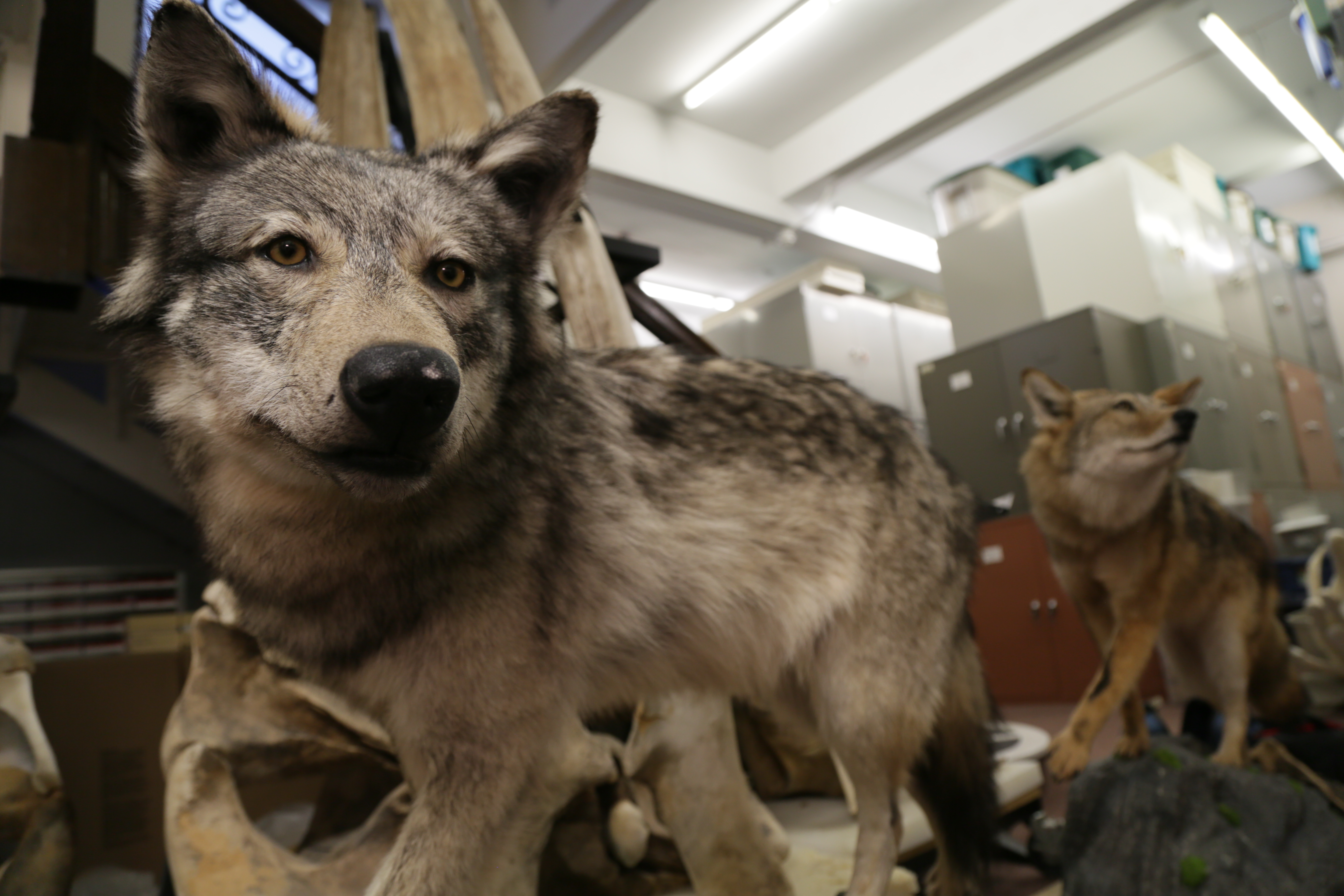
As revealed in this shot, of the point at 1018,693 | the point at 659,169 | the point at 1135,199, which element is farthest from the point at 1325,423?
the point at 659,169

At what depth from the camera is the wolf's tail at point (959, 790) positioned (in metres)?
1.69

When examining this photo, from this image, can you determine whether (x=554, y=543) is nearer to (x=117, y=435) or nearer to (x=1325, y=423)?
(x=1325, y=423)

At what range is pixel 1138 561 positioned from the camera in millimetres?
1665

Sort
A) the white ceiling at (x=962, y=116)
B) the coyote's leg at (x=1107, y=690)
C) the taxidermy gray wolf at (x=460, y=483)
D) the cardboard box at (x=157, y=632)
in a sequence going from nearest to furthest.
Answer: the taxidermy gray wolf at (x=460, y=483), the coyote's leg at (x=1107, y=690), the cardboard box at (x=157, y=632), the white ceiling at (x=962, y=116)

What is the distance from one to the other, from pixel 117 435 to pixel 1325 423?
6.65 metres

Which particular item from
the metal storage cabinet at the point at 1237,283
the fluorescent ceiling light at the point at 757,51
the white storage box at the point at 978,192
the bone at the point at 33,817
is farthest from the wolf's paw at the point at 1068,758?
the fluorescent ceiling light at the point at 757,51

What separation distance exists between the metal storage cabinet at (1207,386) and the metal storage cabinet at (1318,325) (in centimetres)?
154

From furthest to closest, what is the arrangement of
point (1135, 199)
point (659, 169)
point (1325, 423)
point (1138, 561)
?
point (659, 169), point (1325, 423), point (1135, 199), point (1138, 561)

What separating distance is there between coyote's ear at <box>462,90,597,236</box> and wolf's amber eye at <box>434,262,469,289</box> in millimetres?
235

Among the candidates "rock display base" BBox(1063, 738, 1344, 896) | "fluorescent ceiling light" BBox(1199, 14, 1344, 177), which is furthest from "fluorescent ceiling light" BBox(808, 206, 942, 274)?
"rock display base" BBox(1063, 738, 1344, 896)

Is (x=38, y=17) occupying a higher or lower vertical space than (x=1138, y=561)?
higher

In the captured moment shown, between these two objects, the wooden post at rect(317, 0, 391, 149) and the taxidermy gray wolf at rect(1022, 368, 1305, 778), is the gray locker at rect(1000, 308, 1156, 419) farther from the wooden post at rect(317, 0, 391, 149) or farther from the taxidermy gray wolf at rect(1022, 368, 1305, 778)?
the wooden post at rect(317, 0, 391, 149)

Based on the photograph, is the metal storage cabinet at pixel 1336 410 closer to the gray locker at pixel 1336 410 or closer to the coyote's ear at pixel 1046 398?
the gray locker at pixel 1336 410

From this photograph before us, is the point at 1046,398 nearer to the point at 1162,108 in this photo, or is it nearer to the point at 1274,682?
the point at 1274,682
